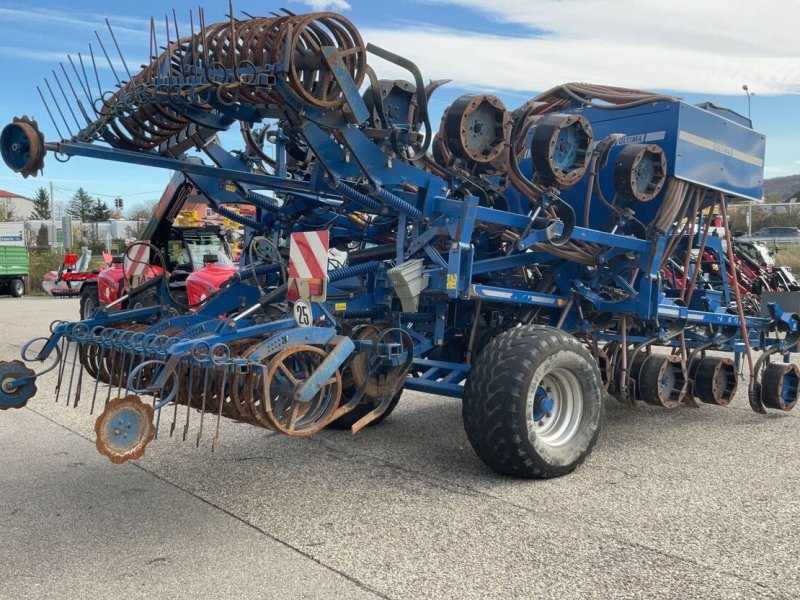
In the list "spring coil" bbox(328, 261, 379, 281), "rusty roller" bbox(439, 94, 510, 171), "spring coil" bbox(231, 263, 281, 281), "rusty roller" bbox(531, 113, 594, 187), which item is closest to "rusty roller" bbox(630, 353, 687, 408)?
"rusty roller" bbox(531, 113, 594, 187)

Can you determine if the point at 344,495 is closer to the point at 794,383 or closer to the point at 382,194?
the point at 382,194

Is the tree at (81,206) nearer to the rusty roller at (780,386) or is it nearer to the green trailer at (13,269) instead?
the green trailer at (13,269)

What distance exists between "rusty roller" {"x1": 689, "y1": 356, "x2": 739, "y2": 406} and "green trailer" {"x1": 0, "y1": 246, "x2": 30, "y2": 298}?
86.2 feet

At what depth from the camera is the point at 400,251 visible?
16.4 ft

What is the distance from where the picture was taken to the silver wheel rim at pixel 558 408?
201 inches

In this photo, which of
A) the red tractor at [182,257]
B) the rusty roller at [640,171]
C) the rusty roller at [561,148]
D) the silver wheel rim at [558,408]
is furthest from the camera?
the red tractor at [182,257]

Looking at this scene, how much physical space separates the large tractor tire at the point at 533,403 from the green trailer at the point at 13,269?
87.9ft

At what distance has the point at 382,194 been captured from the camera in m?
4.78

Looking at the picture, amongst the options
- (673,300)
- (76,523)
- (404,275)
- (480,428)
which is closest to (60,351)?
(76,523)

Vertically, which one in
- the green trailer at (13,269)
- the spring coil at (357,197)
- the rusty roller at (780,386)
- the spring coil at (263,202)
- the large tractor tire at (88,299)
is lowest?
the green trailer at (13,269)

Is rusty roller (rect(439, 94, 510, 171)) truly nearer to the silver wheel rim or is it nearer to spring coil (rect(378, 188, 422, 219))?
spring coil (rect(378, 188, 422, 219))

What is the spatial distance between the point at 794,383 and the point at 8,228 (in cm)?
3211

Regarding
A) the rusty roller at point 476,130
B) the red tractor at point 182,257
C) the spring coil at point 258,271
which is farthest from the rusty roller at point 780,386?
the red tractor at point 182,257

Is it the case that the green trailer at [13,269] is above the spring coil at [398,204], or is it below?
below
